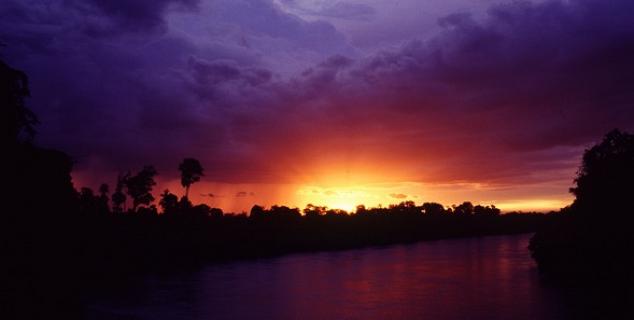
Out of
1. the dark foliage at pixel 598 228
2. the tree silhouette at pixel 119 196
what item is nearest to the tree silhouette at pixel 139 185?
the tree silhouette at pixel 119 196

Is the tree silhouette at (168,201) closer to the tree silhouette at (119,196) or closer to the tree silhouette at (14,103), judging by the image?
the tree silhouette at (119,196)

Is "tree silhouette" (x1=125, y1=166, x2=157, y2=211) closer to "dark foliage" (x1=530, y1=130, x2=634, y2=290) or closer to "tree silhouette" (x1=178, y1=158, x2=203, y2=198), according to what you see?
"tree silhouette" (x1=178, y1=158, x2=203, y2=198)

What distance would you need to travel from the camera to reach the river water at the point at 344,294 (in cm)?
5197

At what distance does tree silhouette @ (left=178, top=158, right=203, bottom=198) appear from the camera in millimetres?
133750

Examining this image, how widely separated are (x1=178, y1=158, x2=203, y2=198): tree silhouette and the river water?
38.4m

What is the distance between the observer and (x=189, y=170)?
134125 mm

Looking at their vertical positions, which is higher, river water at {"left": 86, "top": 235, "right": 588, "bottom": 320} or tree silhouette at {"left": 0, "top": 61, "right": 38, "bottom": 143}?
tree silhouette at {"left": 0, "top": 61, "right": 38, "bottom": 143}

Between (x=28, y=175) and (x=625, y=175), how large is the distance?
89.9m

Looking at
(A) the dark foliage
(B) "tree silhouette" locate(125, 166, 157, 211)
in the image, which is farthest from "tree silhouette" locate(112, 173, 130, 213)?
(A) the dark foliage

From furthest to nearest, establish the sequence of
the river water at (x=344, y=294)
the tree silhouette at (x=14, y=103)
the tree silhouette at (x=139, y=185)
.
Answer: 1. the tree silhouette at (x=139, y=185)
2. the river water at (x=344, y=294)
3. the tree silhouette at (x=14, y=103)

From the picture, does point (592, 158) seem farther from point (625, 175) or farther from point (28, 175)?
point (28, 175)

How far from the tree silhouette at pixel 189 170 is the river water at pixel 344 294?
38.4 m

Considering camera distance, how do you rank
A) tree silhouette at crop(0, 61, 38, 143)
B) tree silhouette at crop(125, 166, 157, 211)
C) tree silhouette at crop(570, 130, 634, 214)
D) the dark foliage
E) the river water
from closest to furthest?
1. tree silhouette at crop(0, 61, 38, 143)
2. the river water
3. the dark foliage
4. tree silhouette at crop(570, 130, 634, 214)
5. tree silhouette at crop(125, 166, 157, 211)

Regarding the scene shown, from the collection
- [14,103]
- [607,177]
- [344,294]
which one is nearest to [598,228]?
[607,177]
